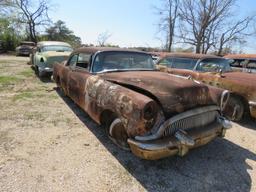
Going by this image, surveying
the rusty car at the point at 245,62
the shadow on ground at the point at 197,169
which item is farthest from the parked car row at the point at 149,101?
the rusty car at the point at 245,62

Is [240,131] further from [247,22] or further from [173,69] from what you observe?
[247,22]

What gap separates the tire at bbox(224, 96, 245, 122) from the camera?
5.48 m

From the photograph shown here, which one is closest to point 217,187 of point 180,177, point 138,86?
point 180,177

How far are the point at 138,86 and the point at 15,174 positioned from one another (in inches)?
81.0

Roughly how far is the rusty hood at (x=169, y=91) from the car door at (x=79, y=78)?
0.80 m

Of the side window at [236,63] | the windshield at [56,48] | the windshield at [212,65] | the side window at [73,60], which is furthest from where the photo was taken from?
the windshield at [56,48]

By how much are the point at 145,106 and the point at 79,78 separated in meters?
2.29

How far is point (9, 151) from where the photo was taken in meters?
3.63

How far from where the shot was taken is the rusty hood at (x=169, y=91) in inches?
127

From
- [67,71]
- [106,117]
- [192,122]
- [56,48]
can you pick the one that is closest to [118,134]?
[106,117]

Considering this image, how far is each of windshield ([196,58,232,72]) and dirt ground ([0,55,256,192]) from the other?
201 cm

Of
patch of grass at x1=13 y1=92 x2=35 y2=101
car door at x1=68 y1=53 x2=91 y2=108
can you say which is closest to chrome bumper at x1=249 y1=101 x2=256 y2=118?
car door at x1=68 y1=53 x2=91 y2=108

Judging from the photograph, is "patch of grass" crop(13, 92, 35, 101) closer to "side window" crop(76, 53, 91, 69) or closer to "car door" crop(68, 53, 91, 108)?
"car door" crop(68, 53, 91, 108)

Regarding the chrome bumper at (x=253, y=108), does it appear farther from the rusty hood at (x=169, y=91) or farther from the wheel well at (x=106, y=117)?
the wheel well at (x=106, y=117)
